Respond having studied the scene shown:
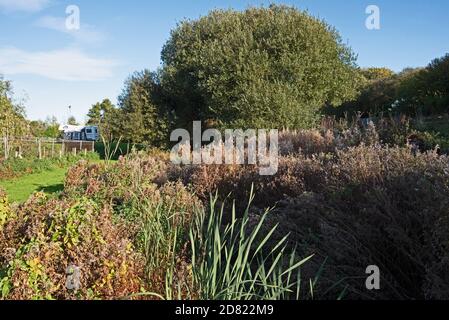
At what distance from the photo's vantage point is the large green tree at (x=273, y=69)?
15.7 meters

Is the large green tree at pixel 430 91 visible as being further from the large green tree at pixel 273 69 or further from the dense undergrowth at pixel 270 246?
the dense undergrowth at pixel 270 246

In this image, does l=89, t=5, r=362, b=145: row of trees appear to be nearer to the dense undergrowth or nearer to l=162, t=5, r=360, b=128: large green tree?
l=162, t=5, r=360, b=128: large green tree

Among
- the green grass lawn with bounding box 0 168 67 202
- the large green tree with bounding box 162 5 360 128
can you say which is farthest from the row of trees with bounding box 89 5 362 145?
the green grass lawn with bounding box 0 168 67 202

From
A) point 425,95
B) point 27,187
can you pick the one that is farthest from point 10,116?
point 425,95

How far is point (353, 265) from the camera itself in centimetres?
339

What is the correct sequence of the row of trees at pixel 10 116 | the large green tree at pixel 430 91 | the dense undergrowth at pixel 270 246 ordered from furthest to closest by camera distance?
the row of trees at pixel 10 116 → the large green tree at pixel 430 91 → the dense undergrowth at pixel 270 246

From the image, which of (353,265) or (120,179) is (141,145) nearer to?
(120,179)

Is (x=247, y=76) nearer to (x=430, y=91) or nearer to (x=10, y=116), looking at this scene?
(x=430, y=91)

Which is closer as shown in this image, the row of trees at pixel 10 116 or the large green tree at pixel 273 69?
the large green tree at pixel 273 69

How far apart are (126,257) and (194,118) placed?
64.3ft

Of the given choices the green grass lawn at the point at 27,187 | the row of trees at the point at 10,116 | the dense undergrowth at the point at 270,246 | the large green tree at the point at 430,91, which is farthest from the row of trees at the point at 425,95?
the row of trees at the point at 10,116

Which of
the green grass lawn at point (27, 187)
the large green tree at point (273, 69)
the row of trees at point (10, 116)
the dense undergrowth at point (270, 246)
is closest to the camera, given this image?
the dense undergrowth at point (270, 246)

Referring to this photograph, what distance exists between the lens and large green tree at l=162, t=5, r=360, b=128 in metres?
15.7

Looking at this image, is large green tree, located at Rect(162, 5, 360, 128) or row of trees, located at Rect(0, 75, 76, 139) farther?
row of trees, located at Rect(0, 75, 76, 139)
